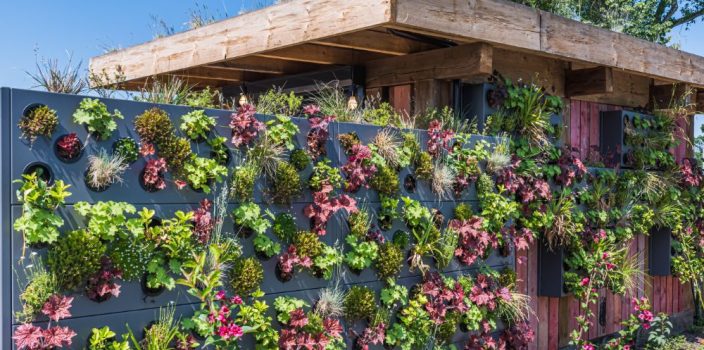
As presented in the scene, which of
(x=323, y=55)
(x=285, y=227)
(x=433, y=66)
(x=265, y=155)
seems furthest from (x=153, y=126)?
(x=323, y=55)

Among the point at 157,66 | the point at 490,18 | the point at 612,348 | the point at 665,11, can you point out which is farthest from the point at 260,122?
the point at 665,11

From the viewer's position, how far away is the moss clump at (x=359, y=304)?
3.68 meters

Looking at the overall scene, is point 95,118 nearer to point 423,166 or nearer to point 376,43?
point 423,166

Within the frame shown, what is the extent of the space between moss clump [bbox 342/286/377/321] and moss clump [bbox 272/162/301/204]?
661 mm

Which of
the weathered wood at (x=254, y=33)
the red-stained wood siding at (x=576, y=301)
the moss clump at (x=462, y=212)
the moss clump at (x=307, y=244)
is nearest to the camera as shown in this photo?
the moss clump at (x=307, y=244)

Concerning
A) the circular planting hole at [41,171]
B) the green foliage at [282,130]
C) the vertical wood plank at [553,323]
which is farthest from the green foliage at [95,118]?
the vertical wood plank at [553,323]

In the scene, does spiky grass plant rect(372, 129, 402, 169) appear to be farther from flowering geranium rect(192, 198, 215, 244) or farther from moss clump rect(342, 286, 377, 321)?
flowering geranium rect(192, 198, 215, 244)

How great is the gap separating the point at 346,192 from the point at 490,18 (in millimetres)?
1623

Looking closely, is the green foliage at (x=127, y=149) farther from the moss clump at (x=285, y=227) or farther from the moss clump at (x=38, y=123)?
the moss clump at (x=285, y=227)

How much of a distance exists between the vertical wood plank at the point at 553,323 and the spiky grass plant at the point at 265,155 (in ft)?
10.5

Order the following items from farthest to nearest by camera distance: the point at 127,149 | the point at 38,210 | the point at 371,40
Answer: the point at 371,40
the point at 127,149
the point at 38,210

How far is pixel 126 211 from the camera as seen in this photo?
2.82 metres

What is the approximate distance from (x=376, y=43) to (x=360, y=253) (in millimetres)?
1799

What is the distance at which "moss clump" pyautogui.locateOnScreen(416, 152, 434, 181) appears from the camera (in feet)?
13.7
